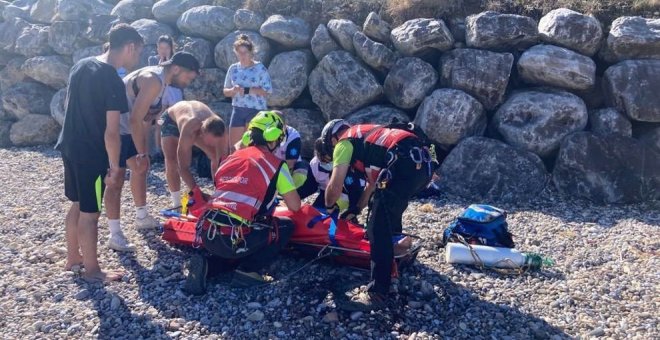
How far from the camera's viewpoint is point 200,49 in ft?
34.6

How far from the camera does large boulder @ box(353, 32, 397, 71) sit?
9.06 m

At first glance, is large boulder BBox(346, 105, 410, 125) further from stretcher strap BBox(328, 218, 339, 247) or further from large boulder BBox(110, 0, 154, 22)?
large boulder BBox(110, 0, 154, 22)

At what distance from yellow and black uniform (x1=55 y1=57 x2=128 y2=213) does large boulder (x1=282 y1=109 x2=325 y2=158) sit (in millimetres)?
4673

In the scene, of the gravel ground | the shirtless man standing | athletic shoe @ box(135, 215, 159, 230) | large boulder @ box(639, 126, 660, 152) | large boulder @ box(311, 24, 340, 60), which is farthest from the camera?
large boulder @ box(311, 24, 340, 60)

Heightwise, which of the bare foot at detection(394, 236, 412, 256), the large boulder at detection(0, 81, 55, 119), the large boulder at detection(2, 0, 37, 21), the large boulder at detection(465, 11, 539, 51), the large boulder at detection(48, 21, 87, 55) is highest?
the large boulder at detection(465, 11, 539, 51)

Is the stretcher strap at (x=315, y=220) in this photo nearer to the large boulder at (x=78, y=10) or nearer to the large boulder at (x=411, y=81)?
the large boulder at (x=411, y=81)

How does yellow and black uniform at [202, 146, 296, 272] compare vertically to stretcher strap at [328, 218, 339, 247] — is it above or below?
above

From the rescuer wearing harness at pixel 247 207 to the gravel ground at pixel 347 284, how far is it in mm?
218

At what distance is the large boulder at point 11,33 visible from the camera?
12844 millimetres

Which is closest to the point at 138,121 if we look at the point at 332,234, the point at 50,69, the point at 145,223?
the point at 145,223

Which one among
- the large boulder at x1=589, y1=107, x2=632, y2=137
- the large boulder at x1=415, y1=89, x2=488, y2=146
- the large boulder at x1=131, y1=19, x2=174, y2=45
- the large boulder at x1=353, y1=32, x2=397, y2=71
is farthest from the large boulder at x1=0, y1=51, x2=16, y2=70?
the large boulder at x1=589, y1=107, x2=632, y2=137

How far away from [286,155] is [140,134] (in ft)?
4.73

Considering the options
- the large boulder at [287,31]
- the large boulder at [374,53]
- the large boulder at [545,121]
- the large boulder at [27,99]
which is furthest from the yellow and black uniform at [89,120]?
the large boulder at [27,99]

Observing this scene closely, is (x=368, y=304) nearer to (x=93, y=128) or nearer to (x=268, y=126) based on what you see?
(x=268, y=126)
